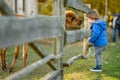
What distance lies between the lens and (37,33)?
2.99m

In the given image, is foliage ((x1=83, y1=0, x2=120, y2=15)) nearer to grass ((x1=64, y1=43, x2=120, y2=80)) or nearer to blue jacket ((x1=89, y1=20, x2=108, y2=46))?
grass ((x1=64, y1=43, x2=120, y2=80))

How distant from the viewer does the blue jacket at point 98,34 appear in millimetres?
6781

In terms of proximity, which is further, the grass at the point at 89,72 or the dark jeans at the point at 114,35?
the dark jeans at the point at 114,35

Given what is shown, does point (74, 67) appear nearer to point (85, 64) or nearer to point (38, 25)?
point (85, 64)

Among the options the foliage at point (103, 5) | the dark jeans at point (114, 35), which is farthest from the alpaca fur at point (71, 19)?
the foliage at point (103, 5)

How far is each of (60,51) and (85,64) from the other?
11.8ft

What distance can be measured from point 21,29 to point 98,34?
174 inches

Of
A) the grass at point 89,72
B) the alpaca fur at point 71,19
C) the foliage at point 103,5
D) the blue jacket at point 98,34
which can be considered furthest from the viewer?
the foliage at point 103,5

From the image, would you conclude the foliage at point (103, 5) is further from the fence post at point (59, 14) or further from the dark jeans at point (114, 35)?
the fence post at point (59, 14)

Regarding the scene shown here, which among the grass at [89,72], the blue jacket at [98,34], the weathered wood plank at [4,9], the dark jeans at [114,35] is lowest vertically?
the dark jeans at [114,35]

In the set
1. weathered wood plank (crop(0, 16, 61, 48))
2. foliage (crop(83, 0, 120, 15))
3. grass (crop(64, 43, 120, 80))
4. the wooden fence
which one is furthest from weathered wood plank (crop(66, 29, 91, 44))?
foliage (crop(83, 0, 120, 15))

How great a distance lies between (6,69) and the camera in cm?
677

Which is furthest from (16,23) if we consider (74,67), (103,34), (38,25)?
(74,67)

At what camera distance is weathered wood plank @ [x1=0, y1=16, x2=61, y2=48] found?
229 cm
